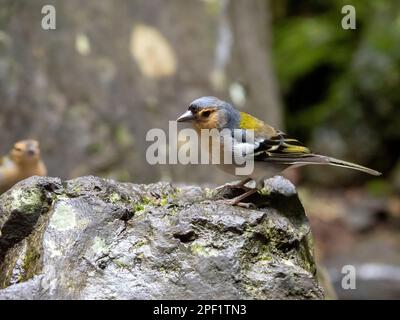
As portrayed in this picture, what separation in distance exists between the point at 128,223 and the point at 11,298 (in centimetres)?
92

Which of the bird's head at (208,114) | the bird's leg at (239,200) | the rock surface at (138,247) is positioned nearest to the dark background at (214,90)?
the bird's head at (208,114)

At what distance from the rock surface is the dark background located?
3.88 meters

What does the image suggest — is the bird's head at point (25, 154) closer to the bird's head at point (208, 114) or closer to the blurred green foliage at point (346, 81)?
the bird's head at point (208, 114)

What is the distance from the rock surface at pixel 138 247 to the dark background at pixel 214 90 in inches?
153

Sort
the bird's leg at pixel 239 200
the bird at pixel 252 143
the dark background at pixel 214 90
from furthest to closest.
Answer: the dark background at pixel 214 90, the bird at pixel 252 143, the bird's leg at pixel 239 200

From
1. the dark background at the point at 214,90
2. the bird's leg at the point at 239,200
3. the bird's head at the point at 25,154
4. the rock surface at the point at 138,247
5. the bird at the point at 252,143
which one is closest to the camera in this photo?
the rock surface at the point at 138,247

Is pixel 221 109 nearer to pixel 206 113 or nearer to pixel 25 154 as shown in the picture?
pixel 206 113

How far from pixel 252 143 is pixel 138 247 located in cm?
135

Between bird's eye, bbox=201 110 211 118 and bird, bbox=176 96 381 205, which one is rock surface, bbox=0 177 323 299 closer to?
bird, bbox=176 96 381 205

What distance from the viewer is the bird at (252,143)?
4.81 m

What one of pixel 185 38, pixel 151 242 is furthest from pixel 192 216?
pixel 185 38

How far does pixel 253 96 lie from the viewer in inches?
437
